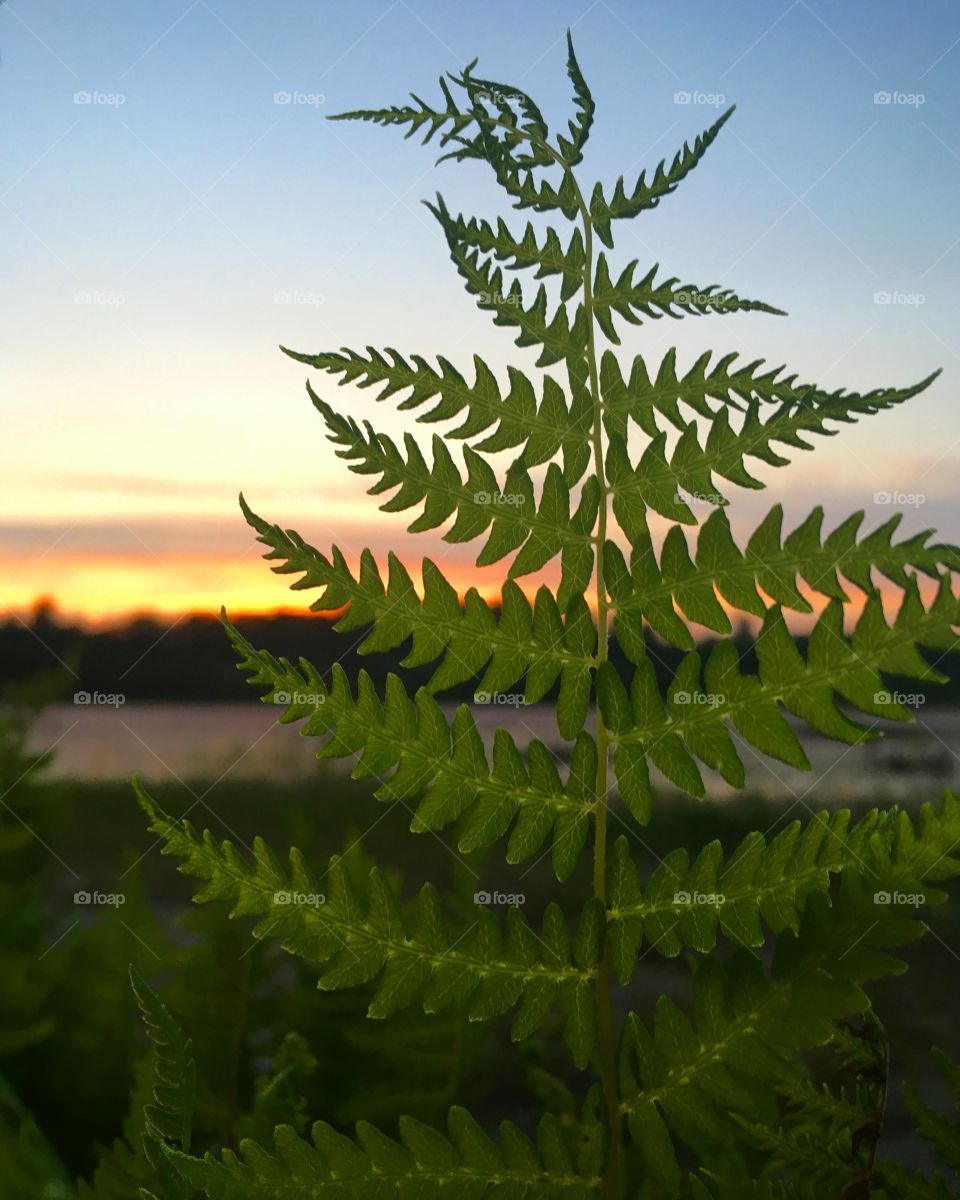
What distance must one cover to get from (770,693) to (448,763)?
9cm

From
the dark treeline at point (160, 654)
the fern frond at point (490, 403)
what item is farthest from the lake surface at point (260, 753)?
the fern frond at point (490, 403)

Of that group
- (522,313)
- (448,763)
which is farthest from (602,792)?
(522,313)

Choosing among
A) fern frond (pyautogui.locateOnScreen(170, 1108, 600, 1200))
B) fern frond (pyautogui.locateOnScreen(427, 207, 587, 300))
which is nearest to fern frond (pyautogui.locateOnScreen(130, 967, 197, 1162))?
fern frond (pyautogui.locateOnScreen(170, 1108, 600, 1200))

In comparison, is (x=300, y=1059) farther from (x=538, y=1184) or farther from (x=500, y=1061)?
(x=538, y=1184)

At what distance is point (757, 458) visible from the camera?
12.4 inches

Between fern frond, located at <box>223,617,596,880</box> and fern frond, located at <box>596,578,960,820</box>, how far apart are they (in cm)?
2

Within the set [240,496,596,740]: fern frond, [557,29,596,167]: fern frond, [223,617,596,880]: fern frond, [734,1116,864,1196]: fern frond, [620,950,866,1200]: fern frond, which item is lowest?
[734,1116,864,1196]: fern frond

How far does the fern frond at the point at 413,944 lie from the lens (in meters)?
0.28

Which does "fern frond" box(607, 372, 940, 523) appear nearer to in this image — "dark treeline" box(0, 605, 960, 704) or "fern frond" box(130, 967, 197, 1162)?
"fern frond" box(130, 967, 197, 1162)

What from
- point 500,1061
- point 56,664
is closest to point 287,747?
point 56,664

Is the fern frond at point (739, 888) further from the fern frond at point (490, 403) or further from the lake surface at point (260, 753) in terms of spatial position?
the lake surface at point (260, 753)

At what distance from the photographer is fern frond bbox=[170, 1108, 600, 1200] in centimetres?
26

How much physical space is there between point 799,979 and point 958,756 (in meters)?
0.59

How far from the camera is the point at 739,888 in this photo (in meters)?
0.28
